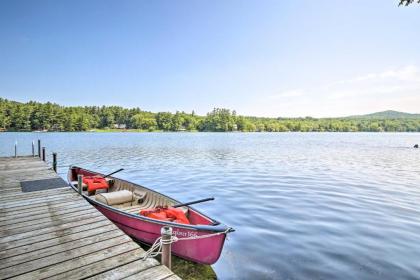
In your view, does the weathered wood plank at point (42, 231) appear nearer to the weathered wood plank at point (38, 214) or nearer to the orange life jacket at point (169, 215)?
the weathered wood plank at point (38, 214)

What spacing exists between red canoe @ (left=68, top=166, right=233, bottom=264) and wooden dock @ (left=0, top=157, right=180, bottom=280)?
0.83 metres

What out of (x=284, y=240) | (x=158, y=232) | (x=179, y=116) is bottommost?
(x=284, y=240)

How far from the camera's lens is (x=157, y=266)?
16.3 feet

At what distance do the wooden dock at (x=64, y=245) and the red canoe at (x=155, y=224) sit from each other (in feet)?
2.73

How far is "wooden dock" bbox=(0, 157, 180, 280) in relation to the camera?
15.5 ft

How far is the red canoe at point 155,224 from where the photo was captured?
643 cm

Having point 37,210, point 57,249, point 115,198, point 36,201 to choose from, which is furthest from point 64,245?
point 36,201

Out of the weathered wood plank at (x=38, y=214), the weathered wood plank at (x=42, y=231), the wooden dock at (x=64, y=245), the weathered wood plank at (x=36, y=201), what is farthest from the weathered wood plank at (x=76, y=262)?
the weathered wood plank at (x=36, y=201)

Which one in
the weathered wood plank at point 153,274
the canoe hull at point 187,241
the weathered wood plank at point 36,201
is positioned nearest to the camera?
the weathered wood plank at point 153,274

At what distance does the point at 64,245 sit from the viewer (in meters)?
5.79

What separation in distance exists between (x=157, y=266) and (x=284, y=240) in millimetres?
5485

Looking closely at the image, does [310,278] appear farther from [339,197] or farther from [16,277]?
[339,197]

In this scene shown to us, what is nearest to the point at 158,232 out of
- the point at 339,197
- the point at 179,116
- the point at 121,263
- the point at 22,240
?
the point at 121,263

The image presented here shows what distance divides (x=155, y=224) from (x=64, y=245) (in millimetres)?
2241
